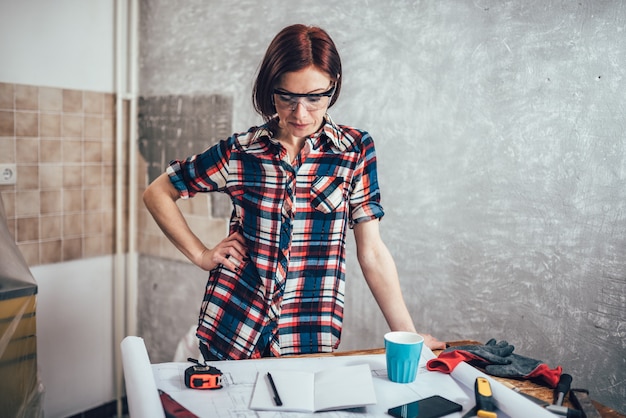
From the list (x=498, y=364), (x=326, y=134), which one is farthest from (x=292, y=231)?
(x=498, y=364)

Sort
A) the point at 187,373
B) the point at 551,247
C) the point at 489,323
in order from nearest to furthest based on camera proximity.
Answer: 1. the point at 187,373
2. the point at 551,247
3. the point at 489,323

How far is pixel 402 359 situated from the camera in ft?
4.00

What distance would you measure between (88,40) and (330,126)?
5.84 feet

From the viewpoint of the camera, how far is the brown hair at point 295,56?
148 centimetres

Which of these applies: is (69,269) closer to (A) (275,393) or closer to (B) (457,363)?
(A) (275,393)

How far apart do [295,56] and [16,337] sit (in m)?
1.29

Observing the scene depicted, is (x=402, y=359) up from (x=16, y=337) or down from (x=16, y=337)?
up

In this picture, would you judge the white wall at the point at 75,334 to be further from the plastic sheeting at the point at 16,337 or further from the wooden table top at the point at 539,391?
the wooden table top at the point at 539,391

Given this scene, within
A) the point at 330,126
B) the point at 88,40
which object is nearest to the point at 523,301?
the point at 330,126

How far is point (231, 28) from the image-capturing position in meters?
2.70

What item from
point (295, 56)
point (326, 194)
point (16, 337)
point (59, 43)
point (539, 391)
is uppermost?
point (59, 43)

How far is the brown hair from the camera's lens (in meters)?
1.48

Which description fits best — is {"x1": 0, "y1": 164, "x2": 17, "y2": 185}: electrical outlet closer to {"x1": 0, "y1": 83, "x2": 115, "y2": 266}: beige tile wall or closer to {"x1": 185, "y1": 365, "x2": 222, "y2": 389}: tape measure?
{"x1": 0, "y1": 83, "x2": 115, "y2": 266}: beige tile wall

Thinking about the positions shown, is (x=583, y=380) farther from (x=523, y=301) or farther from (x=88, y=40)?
(x=88, y=40)
